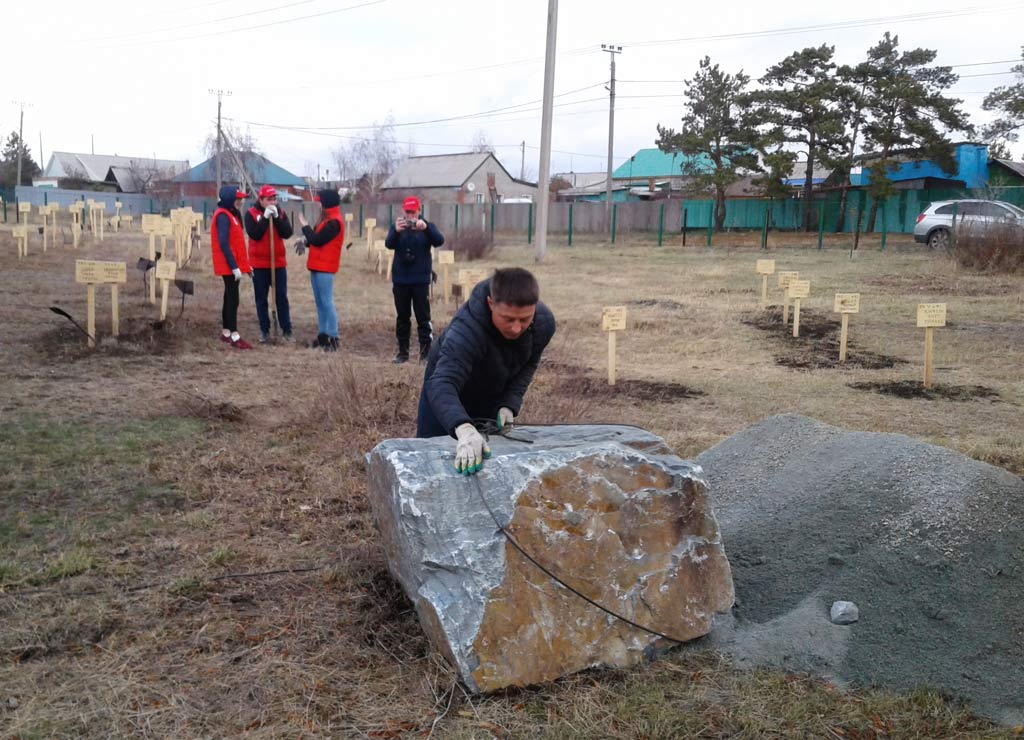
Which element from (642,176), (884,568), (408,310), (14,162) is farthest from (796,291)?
(14,162)

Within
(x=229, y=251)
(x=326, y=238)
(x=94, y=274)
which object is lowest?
(x=94, y=274)

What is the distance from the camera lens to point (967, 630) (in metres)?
3.25

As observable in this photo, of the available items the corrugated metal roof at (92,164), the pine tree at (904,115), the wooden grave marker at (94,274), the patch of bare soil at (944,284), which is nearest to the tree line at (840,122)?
the pine tree at (904,115)

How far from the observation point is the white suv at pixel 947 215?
20.1m

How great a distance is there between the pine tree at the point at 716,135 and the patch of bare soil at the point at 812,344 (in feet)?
61.4

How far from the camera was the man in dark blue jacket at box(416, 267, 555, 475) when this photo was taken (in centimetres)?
316

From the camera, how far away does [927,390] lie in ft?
27.5

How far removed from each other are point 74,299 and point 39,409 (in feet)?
22.1

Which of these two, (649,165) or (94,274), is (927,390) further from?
(649,165)

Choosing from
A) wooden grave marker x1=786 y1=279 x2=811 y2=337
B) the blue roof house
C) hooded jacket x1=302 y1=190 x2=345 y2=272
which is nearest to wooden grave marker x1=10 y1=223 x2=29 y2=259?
hooded jacket x1=302 y1=190 x2=345 y2=272

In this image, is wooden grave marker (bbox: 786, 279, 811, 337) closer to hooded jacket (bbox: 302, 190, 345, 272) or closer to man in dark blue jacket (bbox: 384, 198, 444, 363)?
man in dark blue jacket (bbox: 384, 198, 444, 363)

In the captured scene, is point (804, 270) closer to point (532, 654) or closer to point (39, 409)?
point (39, 409)

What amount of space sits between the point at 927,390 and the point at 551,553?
252 inches

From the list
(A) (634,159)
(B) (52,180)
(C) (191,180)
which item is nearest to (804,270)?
(A) (634,159)
